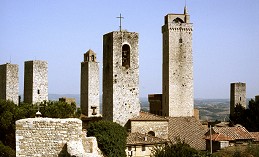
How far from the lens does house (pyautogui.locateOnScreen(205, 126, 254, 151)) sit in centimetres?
3024

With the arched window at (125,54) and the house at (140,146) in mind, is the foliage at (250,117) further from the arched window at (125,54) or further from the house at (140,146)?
the house at (140,146)

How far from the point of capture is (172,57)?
148 ft

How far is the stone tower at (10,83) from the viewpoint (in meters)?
37.7

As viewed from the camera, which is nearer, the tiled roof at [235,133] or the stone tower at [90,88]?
the tiled roof at [235,133]

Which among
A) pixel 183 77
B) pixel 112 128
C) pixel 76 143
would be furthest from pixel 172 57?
pixel 76 143

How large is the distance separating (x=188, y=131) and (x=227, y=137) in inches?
325

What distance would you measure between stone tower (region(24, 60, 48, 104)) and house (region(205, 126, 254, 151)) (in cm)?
1551

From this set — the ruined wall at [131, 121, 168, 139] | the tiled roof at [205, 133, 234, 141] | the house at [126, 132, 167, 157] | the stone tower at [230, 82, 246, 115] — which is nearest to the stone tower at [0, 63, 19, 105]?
the ruined wall at [131, 121, 168, 139]

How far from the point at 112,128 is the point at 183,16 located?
23.5 meters

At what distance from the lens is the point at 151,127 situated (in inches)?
1277

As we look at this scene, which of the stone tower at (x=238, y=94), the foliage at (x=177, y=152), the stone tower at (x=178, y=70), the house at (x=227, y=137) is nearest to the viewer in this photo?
the foliage at (x=177, y=152)

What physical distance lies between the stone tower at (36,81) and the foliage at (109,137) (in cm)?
1158

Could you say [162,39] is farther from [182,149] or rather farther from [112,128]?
[182,149]

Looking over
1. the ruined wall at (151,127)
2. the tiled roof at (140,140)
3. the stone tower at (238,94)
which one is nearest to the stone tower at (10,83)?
the ruined wall at (151,127)
